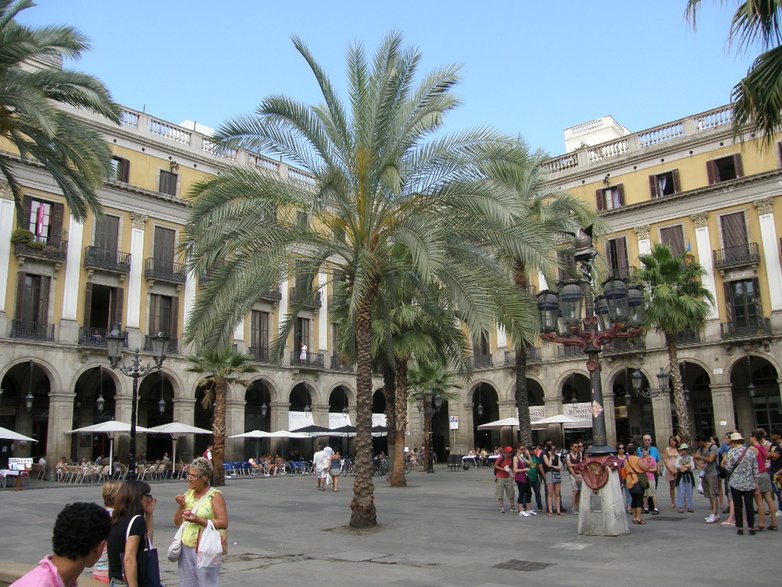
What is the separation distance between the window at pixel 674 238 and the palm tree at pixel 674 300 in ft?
25.1

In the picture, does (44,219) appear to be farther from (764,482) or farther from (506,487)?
(764,482)

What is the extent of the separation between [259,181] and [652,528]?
975 centimetres

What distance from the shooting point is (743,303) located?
35000 mm

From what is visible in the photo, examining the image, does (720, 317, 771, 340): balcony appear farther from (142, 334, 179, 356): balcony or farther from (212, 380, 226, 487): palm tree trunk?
(142, 334, 179, 356): balcony

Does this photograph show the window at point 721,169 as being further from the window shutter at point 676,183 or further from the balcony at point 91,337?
the balcony at point 91,337

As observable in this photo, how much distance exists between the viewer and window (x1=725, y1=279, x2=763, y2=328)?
3447cm

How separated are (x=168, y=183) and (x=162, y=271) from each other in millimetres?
4596

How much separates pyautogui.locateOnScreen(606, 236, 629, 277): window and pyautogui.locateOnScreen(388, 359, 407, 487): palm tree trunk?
1761 centimetres

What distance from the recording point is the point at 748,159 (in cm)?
3522

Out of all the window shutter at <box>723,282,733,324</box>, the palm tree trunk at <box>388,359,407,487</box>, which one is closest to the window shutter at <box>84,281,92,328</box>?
the palm tree trunk at <box>388,359,407,487</box>

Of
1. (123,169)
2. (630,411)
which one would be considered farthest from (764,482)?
(123,169)

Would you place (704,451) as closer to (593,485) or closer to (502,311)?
(593,485)

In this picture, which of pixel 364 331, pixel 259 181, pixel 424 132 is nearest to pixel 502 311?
pixel 364 331

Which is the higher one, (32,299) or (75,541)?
(32,299)
